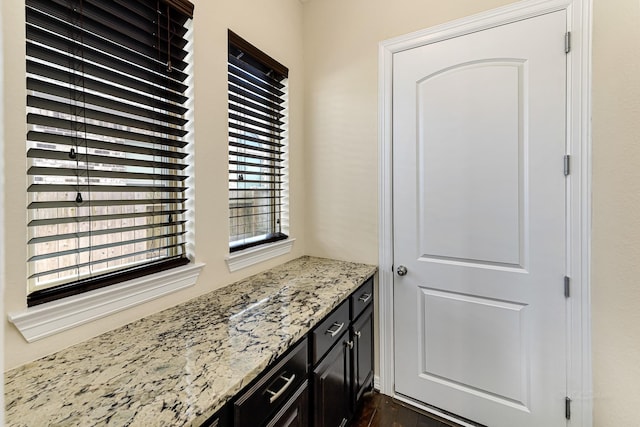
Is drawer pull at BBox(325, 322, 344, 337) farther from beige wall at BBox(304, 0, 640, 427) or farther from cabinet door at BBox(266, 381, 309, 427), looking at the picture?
beige wall at BBox(304, 0, 640, 427)

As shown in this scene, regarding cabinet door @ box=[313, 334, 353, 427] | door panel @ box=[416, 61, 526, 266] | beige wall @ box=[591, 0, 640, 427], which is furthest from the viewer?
door panel @ box=[416, 61, 526, 266]

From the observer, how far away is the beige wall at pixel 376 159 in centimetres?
120

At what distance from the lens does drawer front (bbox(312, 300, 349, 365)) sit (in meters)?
1.26

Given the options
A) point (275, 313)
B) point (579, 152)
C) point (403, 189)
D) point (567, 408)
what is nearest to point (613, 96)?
point (579, 152)

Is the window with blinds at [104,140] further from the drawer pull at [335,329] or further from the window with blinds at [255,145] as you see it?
the drawer pull at [335,329]

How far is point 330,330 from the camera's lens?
54.3 inches

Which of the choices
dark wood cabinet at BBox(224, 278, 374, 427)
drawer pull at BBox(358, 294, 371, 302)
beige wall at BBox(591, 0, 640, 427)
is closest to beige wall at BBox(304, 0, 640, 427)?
beige wall at BBox(591, 0, 640, 427)

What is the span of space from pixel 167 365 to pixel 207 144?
39.4 inches

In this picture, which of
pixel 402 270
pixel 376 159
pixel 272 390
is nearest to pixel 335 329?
pixel 272 390

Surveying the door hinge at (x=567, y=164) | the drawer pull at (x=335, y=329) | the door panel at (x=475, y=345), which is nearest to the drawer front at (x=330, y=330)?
the drawer pull at (x=335, y=329)

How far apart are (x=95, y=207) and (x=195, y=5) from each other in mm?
1041

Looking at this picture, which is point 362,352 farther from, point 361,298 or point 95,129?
point 95,129

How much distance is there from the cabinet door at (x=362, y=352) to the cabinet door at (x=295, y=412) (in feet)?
1.67

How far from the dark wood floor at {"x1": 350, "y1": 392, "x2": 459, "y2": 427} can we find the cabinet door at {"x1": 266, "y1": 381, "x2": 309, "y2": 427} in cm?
71
